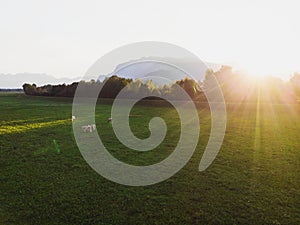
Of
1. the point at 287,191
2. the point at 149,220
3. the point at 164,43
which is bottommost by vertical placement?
the point at 149,220

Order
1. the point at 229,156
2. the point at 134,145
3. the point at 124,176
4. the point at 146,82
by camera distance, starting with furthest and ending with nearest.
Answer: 1. the point at 146,82
2. the point at 134,145
3. the point at 229,156
4. the point at 124,176

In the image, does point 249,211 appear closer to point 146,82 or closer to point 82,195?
point 82,195

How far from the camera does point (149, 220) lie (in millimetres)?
6289

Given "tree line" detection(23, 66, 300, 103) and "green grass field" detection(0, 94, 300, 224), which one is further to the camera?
"tree line" detection(23, 66, 300, 103)

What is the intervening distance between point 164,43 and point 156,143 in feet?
17.4

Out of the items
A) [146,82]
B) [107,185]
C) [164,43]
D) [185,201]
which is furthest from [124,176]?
[146,82]

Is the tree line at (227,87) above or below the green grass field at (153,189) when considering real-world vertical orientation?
above

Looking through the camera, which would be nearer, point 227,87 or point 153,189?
point 153,189

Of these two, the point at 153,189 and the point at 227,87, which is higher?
the point at 227,87

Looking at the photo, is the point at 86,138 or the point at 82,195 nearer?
the point at 82,195

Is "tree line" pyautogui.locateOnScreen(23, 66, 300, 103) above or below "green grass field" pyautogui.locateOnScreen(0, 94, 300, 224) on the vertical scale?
above

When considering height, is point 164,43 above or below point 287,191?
above

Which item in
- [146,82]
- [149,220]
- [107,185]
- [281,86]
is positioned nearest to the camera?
[149,220]

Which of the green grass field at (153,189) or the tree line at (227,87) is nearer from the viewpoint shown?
the green grass field at (153,189)
